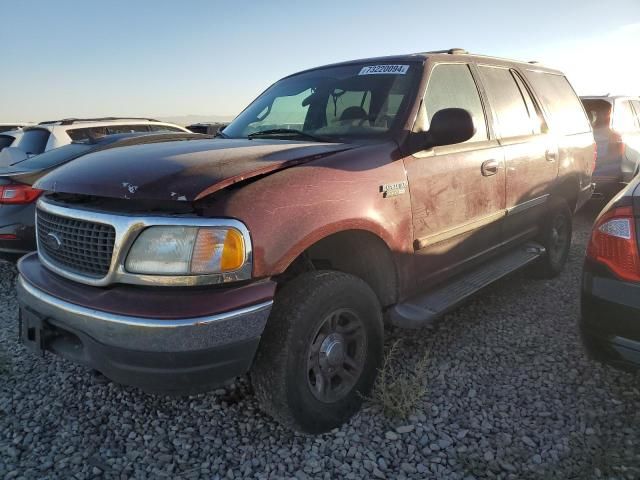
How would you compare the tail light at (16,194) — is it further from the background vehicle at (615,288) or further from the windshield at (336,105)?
the background vehicle at (615,288)

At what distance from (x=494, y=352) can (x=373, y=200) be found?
158cm

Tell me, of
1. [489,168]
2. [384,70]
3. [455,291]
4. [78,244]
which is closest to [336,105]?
[384,70]

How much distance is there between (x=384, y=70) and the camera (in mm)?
3281

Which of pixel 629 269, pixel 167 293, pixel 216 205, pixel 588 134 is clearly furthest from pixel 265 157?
pixel 588 134

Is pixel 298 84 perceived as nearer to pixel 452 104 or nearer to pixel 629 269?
pixel 452 104

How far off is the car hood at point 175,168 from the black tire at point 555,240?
2.67m

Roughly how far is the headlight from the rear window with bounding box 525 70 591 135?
11.8 feet

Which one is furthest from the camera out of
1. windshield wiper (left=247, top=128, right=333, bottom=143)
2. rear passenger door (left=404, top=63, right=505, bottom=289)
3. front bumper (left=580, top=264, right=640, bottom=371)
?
windshield wiper (left=247, top=128, right=333, bottom=143)

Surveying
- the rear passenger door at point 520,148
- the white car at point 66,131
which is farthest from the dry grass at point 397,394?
the white car at point 66,131

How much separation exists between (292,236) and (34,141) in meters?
6.55

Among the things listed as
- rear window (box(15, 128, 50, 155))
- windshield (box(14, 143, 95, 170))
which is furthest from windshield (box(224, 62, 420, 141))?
rear window (box(15, 128, 50, 155))

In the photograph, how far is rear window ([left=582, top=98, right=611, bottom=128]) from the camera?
291 inches

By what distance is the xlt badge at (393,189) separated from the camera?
260 cm

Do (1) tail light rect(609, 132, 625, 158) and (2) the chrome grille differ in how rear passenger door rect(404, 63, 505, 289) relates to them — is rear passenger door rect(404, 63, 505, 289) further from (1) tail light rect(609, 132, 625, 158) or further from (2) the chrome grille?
(1) tail light rect(609, 132, 625, 158)
